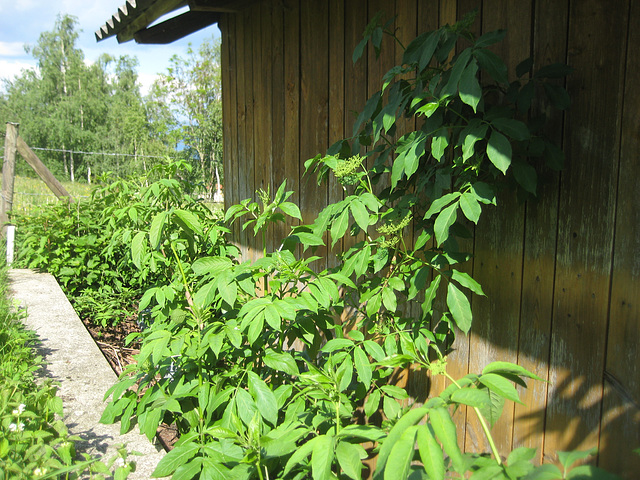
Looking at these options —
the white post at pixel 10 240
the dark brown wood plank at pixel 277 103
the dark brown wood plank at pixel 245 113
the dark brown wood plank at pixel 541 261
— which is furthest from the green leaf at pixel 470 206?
the white post at pixel 10 240

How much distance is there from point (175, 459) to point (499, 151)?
1395mm

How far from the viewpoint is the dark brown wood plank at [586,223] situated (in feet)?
4.00

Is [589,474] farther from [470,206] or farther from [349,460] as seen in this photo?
[470,206]

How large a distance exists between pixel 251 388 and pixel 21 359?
1.50 m

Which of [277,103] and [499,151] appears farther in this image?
[277,103]

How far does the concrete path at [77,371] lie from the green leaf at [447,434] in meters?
1.40

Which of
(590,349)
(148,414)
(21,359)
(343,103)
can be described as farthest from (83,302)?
(590,349)

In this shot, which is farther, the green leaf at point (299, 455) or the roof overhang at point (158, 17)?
the roof overhang at point (158, 17)

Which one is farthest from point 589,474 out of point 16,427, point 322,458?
point 16,427

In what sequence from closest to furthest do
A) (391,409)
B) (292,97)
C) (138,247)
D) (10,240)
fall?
(391,409) < (138,247) < (292,97) < (10,240)

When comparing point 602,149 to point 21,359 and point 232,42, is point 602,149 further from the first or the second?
point 232,42

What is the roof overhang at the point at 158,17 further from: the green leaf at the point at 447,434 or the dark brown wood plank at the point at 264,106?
the green leaf at the point at 447,434

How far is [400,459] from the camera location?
75 cm

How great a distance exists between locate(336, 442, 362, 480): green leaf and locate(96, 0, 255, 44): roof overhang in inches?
118
